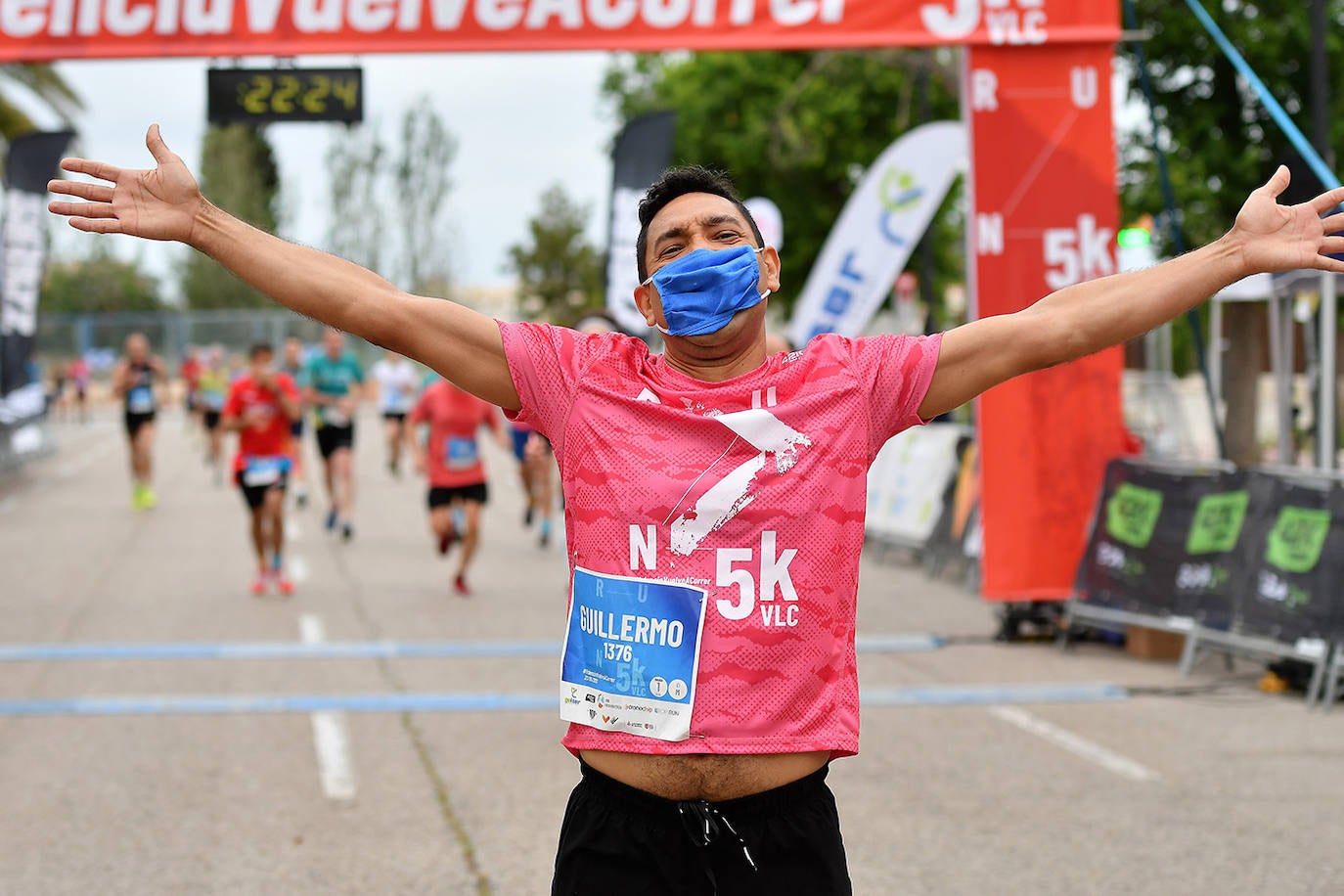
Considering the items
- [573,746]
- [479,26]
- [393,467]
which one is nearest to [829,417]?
[573,746]

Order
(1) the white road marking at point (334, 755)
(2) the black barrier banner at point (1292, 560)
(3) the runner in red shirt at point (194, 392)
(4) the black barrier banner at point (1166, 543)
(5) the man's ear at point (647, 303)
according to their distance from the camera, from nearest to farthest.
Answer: (5) the man's ear at point (647, 303)
(1) the white road marking at point (334, 755)
(2) the black barrier banner at point (1292, 560)
(4) the black barrier banner at point (1166, 543)
(3) the runner in red shirt at point (194, 392)

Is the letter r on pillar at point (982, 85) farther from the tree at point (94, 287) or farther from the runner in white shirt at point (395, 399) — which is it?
the tree at point (94, 287)

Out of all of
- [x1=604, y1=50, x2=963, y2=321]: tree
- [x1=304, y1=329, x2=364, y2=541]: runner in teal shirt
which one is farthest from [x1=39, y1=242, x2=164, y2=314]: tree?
[x1=304, y1=329, x2=364, y2=541]: runner in teal shirt

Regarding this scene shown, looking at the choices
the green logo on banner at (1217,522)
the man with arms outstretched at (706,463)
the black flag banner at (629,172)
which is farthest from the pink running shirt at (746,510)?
the black flag banner at (629,172)

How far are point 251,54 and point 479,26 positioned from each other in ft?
4.49

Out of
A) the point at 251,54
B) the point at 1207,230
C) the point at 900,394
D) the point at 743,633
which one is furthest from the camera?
the point at 1207,230

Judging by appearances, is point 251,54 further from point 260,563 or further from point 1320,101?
point 1320,101

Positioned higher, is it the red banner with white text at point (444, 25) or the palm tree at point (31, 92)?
the palm tree at point (31, 92)

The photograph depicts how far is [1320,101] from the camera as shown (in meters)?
10.8

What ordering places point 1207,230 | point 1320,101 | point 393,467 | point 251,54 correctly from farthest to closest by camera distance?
1. point 393,467
2. point 1207,230
3. point 1320,101
4. point 251,54

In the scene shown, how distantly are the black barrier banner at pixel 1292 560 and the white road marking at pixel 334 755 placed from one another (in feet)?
16.7

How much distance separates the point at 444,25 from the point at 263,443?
13.7 feet

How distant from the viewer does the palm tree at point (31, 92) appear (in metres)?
27.1

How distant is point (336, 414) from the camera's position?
16.9 m
